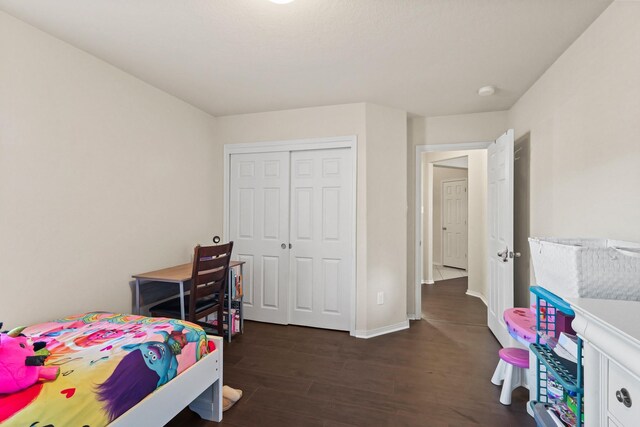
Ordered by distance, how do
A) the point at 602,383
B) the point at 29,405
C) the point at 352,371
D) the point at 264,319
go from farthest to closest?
1. the point at 264,319
2. the point at 352,371
3. the point at 29,405
4. the point at 602,383

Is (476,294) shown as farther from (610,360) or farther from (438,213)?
(610,360)

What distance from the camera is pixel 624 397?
80 centimetres

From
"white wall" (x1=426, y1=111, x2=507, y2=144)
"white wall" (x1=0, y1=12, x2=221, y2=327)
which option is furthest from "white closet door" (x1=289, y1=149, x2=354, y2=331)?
"white wall" (x1=0, y1=12, x2=221, y2=327)

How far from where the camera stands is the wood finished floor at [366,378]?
1.93 m

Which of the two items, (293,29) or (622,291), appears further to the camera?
(293,29)

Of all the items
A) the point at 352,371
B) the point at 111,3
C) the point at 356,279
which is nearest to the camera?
the point at 111,3

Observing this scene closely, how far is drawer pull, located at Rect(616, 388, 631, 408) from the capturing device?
2.57 ft

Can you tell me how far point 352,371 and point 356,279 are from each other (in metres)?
0.99

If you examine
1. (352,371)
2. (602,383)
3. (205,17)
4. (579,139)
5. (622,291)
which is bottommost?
(352,371)

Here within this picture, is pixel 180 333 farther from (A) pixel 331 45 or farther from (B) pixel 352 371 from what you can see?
(A) pixel 331 45

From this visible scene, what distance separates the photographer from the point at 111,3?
68.0 inches

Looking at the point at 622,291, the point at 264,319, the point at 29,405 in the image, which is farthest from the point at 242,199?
the point at 622,291

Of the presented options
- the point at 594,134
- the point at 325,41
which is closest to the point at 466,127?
the point at 594,134

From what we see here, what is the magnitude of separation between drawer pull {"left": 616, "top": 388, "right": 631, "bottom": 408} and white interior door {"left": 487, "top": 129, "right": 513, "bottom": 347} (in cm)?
200
